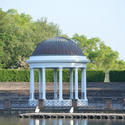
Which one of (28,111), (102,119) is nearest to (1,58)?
(28,111)

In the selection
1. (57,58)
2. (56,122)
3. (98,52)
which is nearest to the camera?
(56,122)

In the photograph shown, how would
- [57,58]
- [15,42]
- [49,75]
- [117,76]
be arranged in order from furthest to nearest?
[15,42]
[117,76]
[49,75]
[57,58]

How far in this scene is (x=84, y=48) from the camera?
132625 millimetres

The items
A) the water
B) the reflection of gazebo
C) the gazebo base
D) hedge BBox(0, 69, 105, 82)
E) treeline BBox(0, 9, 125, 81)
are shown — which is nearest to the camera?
the water

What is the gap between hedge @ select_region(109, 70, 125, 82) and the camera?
9206 cm

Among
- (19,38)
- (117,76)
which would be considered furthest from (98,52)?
(117,76)

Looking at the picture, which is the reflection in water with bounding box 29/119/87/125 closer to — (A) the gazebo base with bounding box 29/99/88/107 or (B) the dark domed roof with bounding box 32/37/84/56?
(A) the gazebo base with bounding box 29/99/88/107

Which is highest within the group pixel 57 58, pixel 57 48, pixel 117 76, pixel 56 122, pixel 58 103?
pixel 57 48

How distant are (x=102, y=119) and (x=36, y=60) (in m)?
13.4

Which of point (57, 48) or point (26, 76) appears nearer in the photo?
point (57, 48)

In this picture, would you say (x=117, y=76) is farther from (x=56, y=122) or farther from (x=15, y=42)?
(x=56, y=122)

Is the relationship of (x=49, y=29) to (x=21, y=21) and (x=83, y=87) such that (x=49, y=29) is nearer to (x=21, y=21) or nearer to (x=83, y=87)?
(x=21, y=21)

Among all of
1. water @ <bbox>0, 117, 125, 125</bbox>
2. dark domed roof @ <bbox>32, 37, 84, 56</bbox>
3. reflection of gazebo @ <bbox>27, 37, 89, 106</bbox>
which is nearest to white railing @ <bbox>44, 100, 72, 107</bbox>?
reflection of gazebo @ <bbox>27, 37, 89, 106</bbox>

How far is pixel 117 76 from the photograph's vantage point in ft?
303
